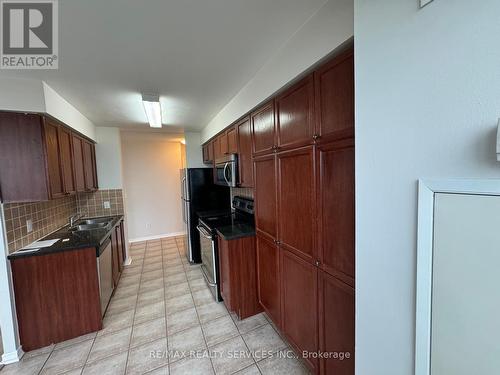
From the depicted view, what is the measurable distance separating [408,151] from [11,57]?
2.50 metres

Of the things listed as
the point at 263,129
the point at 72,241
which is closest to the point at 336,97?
the point at 263,129

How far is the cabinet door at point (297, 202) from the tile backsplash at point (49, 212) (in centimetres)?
242

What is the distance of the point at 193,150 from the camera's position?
171 inches

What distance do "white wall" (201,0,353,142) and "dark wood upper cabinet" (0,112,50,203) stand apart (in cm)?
199

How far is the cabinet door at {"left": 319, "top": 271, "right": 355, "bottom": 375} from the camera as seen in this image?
1.21 m

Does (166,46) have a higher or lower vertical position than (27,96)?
higher

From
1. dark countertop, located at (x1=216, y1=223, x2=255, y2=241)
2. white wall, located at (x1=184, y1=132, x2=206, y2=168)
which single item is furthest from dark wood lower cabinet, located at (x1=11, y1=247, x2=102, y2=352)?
white wall, located at (x1=184, y1=132, x2=206, y2=168)

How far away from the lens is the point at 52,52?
4.95 feet

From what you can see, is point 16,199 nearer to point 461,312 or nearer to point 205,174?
point 205,174

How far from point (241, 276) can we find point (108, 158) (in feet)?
10.2

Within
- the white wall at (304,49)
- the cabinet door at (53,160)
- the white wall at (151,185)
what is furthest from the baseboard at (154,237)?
the white wall at (304,49)

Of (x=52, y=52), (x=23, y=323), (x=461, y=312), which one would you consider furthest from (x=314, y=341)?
(x=52, y=52)

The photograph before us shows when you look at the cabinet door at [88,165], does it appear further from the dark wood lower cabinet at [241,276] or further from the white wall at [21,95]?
the dark wood lower cabinet at [241,276]

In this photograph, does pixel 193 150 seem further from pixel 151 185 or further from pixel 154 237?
pixel 154 237
